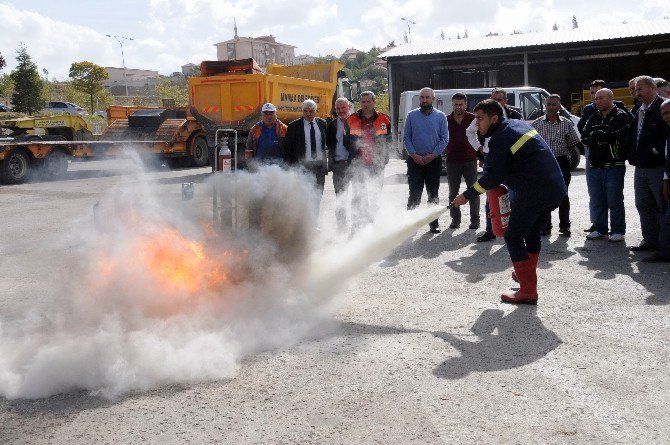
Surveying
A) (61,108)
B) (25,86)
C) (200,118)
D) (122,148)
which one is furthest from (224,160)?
(61,108)

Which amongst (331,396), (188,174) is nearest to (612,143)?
(331,396)

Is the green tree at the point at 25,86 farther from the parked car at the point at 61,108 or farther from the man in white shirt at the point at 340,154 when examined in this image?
the man in white shirt at the point at 340,154

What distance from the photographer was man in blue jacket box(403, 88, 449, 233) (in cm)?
880

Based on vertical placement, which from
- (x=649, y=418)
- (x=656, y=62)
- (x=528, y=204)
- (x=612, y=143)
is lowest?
(x=649, y=418)

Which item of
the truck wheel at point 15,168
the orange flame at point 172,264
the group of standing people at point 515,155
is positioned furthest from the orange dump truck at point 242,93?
the orange flame at point 172,264

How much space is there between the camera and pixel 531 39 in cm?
2894

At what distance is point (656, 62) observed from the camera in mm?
29484

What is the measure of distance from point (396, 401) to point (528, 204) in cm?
262

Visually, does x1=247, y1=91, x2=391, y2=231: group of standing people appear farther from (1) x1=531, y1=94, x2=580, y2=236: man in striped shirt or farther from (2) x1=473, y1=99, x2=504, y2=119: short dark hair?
(2) x1=473, y1=99, x2=504, y2=119: short dark hair

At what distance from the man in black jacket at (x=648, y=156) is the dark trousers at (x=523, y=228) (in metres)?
2.46

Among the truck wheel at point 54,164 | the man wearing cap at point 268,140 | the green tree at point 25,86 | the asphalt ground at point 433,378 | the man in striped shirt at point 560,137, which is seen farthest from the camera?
the green tree at point 25,86

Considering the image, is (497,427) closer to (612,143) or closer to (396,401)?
(396,401)

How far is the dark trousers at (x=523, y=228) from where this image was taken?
18.5ft

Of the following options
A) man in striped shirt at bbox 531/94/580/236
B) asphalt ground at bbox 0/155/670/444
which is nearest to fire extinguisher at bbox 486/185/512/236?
asphalt ground at bbox 0/155/670/444
